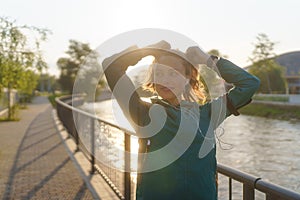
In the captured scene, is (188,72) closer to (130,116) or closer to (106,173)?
(130,116)

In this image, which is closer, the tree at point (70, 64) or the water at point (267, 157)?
the water at point (267, 157)

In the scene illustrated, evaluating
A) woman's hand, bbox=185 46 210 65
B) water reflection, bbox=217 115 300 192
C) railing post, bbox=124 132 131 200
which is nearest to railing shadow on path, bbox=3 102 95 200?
railing post, bbox=124 132 131 200

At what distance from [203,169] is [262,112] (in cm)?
4207

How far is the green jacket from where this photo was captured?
1.96m

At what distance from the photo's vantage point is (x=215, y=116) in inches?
81.7

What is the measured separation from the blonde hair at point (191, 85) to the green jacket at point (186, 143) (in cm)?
11

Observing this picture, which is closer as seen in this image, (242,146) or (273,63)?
(242,146)

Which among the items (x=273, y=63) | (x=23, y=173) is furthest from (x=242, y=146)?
(x=273, y=63)

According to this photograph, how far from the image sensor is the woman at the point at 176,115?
1.97m

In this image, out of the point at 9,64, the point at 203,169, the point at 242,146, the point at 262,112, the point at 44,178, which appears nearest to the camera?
the point at 203,169

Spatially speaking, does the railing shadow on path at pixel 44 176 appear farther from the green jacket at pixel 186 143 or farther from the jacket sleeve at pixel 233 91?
the jacket sleeve at pixel 233 91

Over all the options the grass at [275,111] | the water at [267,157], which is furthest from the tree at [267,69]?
the water at [267,157]

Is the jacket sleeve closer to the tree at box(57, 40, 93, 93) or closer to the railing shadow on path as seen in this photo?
the railing shadow on path

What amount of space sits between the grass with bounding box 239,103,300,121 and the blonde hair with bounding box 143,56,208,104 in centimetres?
3407
